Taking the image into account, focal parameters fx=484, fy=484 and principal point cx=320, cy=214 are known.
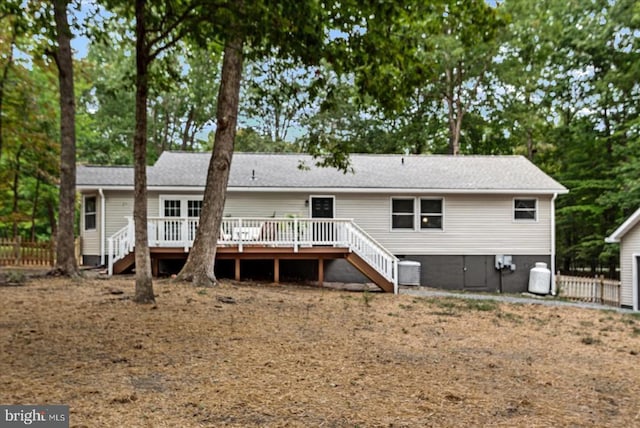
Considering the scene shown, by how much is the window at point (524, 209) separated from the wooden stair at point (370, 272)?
659cm

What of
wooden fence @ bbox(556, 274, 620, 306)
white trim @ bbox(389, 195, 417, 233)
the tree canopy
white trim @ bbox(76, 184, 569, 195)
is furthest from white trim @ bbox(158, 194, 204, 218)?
wooden fence @ bbox(556, 274, 620, 306)

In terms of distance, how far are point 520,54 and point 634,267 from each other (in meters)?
15.8

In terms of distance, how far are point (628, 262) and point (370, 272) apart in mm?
8341

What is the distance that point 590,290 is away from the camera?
16.2 m

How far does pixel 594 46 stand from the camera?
22.9m

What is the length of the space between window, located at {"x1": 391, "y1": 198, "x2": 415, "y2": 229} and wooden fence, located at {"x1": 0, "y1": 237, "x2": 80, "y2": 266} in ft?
36.5

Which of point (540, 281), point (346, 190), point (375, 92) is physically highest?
point (375, 92)

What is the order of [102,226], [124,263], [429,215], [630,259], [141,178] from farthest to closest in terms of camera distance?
1. [429,215]
2. [102,226]
3. [630,259]
4. [124,263]
5. [141,178]

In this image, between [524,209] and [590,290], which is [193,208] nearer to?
[524,209]

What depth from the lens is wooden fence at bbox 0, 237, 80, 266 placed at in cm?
1692

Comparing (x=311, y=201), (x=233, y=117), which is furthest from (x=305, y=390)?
(x=311, y=201)

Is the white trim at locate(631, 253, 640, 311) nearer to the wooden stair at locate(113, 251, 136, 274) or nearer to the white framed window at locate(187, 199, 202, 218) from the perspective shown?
the white framed window at locate(187, 199, 202, 218)

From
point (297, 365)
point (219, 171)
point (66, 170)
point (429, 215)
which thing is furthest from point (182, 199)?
point (297, 365)

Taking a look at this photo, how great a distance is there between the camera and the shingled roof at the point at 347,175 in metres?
16.1
